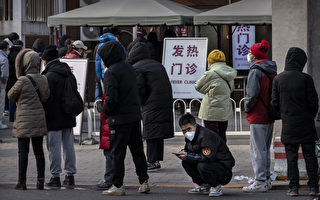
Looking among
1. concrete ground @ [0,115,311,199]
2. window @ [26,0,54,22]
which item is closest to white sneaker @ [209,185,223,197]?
concrete ground @ [0,115,311,199]

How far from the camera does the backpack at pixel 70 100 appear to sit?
32.5 ft

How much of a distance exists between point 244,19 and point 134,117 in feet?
26.2

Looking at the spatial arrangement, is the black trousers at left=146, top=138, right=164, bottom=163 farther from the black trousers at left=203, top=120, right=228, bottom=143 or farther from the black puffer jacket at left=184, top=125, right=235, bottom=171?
the black puffer jacket at left=184, top=125, right=235, bottom=171

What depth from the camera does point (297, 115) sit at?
922 cm

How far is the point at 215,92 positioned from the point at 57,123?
2.64 meters

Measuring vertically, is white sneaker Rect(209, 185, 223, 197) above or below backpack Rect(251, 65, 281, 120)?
below

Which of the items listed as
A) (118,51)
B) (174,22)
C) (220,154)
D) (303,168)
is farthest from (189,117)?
(174,22)

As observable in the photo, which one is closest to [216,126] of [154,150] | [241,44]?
[154,150]

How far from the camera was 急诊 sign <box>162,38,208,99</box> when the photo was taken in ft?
47.4

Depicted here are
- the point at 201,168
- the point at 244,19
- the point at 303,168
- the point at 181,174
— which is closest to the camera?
the point at 201,168

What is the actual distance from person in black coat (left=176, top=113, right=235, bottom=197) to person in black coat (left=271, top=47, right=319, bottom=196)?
740 millimetres

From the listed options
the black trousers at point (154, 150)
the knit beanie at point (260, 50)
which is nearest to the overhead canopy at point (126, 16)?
the black trousers at point (154, 150)

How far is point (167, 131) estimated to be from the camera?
1117 cm

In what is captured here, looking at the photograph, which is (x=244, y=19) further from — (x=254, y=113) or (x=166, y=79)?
(x=254, y=113)
